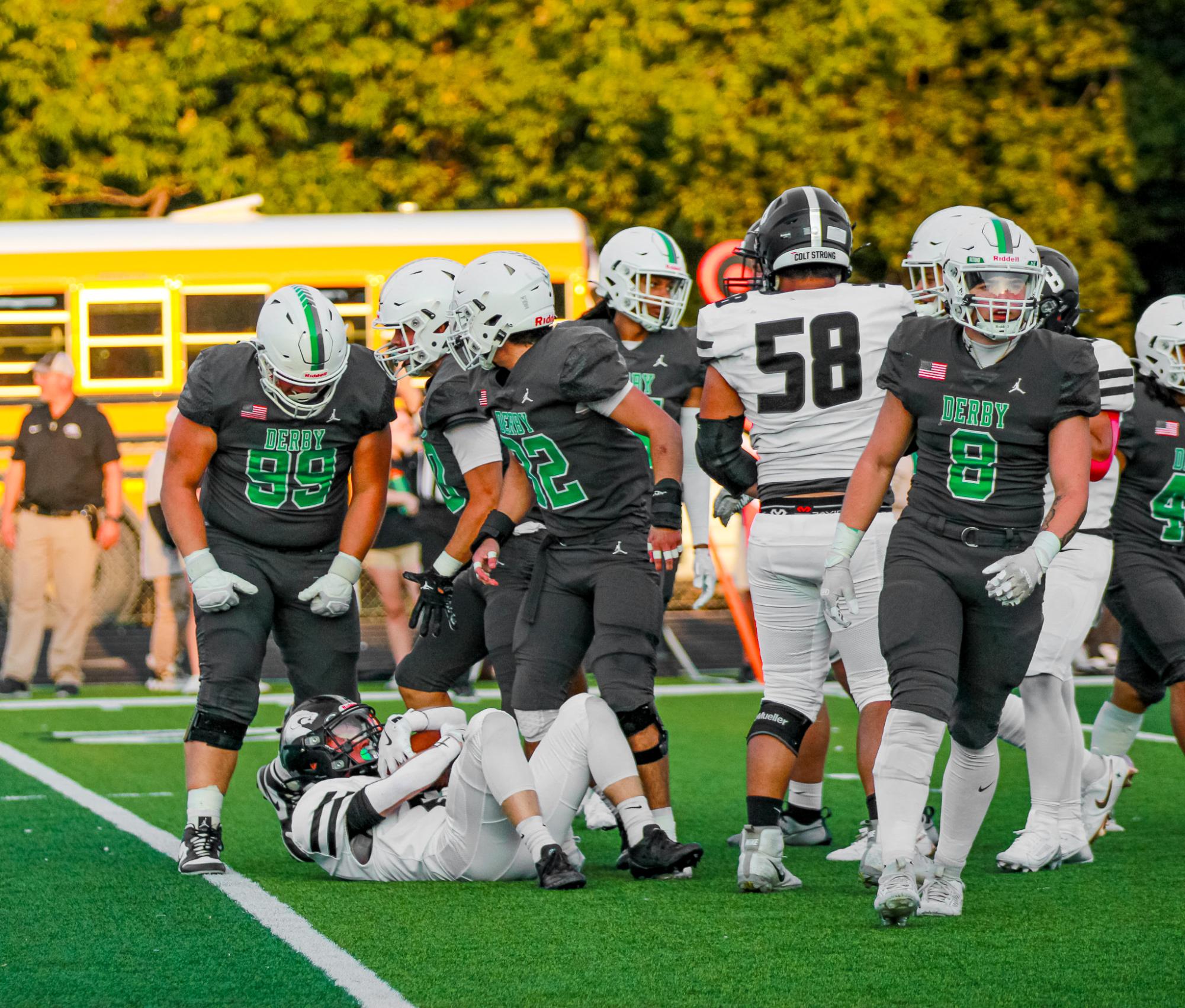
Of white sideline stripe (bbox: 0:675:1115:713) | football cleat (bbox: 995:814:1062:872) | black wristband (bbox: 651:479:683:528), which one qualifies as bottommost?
white sideline stripe (bbox: 0:675:1115:713)

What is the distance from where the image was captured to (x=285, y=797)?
6.00 m

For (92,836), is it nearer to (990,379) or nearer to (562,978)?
(562,978)

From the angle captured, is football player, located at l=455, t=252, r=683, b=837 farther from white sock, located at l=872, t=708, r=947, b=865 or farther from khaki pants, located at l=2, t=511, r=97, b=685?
A: khaki pants, located at l=2, t=511, r=97, b=685

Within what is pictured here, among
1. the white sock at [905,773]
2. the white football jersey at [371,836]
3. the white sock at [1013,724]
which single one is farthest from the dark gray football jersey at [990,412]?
the white football jersey at [371,836]

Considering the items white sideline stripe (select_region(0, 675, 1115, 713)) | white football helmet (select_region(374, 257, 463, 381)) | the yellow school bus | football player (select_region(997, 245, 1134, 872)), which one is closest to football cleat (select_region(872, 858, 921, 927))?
football player (select_region(997, 245, 1134, 872))

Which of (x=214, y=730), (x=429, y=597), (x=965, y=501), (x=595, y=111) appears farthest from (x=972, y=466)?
(x=595, y=111)

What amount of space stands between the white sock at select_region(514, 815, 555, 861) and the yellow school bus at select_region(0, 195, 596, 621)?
986 cm

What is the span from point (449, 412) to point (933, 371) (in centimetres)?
200

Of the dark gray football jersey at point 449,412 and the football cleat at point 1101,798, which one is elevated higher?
the dark gray football jersey at point 449,412

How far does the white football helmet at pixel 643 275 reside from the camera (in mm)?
7227

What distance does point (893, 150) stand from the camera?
19656mm

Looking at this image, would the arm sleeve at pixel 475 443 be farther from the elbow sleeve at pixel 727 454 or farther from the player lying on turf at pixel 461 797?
the player lying on turf at pixel 461 797

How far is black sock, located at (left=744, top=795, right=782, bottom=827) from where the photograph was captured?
5.70 meters

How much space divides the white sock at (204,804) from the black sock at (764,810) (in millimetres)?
1688
